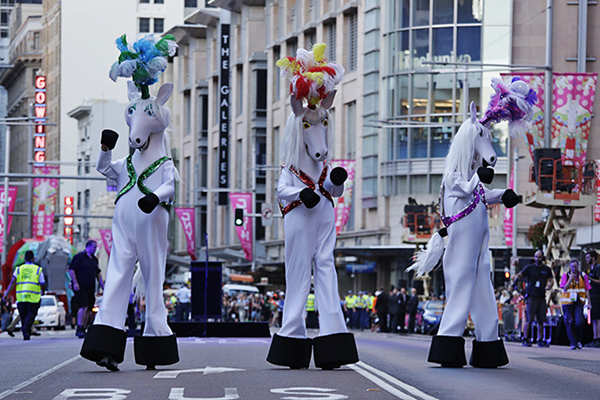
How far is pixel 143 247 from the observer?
48.5ft

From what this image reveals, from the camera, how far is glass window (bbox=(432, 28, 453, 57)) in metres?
64.2

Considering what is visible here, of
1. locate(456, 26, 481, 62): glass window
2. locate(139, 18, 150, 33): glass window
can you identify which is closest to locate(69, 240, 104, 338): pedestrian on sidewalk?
locate(456, 26, 481, 62): glass window

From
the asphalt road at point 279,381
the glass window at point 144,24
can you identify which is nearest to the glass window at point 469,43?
the asphalt road at point 279,381

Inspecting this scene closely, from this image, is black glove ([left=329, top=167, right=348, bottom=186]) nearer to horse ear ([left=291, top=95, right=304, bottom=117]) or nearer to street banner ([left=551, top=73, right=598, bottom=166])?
horse ear ([left=291, top=95, right=304, bottom=117])

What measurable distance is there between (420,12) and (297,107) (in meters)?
51.6

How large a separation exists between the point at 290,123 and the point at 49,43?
135 metres

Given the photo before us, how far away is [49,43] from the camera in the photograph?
146875mm

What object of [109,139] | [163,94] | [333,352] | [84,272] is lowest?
[333,352]

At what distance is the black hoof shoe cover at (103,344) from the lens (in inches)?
560

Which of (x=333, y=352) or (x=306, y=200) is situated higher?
(x=306, y=200)

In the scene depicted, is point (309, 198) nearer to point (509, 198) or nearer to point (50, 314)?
point (509, 198)

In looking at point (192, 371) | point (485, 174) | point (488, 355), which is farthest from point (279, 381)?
point (485, 174)

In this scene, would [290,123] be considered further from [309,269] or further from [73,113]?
[73,113]

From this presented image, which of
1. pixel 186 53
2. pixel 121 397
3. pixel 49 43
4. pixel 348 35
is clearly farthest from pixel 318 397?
pixel 49 43
